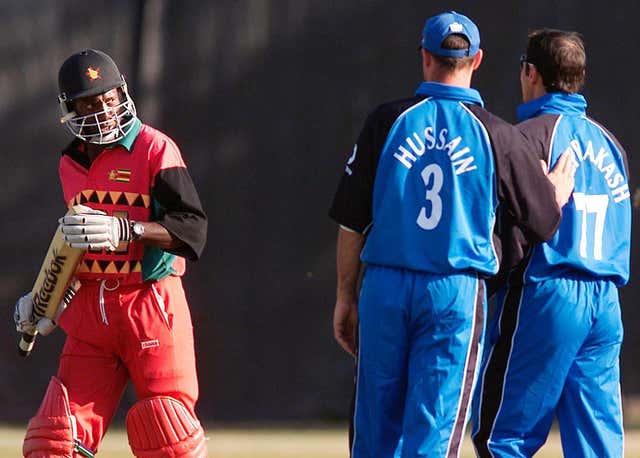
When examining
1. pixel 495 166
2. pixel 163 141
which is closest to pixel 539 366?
pixel 495 166

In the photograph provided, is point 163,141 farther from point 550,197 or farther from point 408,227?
point 550,197

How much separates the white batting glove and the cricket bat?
0.05 m

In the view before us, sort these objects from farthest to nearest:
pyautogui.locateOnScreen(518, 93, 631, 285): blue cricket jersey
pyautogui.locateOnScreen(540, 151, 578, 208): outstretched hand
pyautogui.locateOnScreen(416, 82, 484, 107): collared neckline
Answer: pyautogui.locateOnScreen(518, 93, 631, 285): blue cricket jersey, pyautogui.locateOnScreen(540, 151, 578, 208): outstretched hand, pyautogui.locateOnScreen(416, 82, 484, 107): collared neckline

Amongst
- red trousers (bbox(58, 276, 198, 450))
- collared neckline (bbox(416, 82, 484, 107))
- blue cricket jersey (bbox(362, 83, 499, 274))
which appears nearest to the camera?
blue cricket jersey (bbox(362, 83, 499, 274))

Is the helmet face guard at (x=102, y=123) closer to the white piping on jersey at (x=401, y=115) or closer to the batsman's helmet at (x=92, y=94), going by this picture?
the batsman's helmet at (x=92, y=94)

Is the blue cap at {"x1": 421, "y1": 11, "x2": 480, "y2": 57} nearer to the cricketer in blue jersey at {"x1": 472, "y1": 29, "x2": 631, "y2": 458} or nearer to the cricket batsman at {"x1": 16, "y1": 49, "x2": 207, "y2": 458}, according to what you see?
the cricketer in blue jersey at {"x1": 472, "y1": 29, "x2": 631, "y2": 458}

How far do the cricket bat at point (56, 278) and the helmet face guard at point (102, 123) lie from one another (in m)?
0.29

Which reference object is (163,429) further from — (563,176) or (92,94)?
(563,176)

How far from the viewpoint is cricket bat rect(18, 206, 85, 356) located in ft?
16.0

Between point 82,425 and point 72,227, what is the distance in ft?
2.38

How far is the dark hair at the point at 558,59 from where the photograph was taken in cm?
500

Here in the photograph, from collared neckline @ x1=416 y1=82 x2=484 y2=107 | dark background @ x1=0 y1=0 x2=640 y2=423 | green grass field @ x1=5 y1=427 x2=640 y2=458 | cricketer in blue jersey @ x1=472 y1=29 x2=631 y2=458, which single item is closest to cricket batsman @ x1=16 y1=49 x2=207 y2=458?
collared neckline @ x1=416 y1=82 x2=484 y2=107

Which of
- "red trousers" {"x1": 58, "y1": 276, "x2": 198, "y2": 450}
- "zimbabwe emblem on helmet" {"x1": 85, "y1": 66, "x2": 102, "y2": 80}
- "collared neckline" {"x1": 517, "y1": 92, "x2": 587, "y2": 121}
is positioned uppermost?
"zimbabwe emblem on helmet" {"x1": 85, "y1": 66, "x2": 102, "y2": 80}

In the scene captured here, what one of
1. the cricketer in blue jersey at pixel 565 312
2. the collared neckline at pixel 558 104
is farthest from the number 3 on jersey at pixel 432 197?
the collared neckline at pixel 558 104
